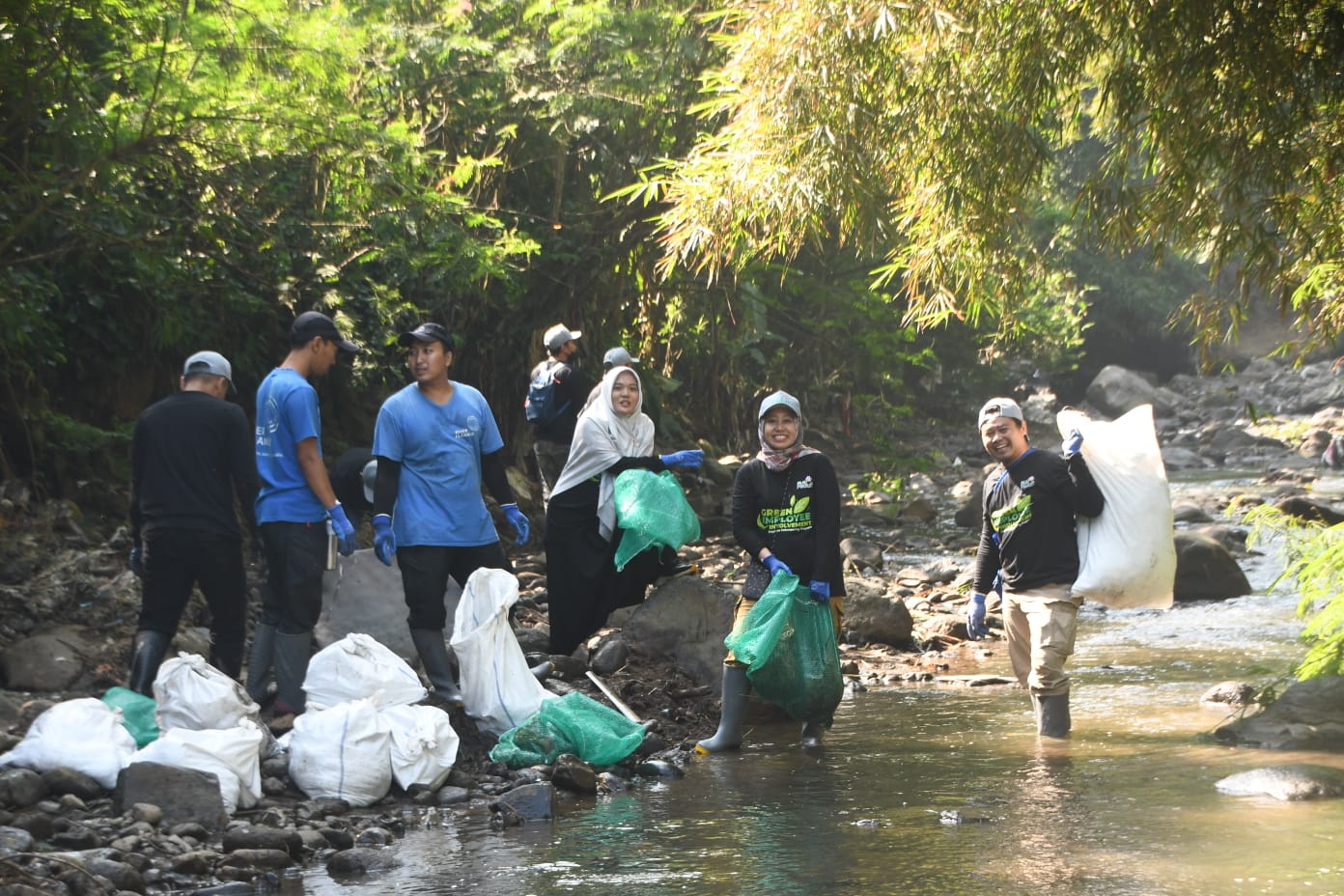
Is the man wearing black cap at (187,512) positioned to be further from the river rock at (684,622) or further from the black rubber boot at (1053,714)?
the black rubber boot at (1053,714)

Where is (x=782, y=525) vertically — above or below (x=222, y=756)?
above

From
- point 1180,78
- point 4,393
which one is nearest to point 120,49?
point 4,393

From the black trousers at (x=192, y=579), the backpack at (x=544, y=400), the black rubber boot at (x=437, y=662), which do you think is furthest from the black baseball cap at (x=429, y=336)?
the backpack at (x=544, y=400)

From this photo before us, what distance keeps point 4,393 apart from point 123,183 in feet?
7.04

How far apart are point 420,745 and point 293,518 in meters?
1.29

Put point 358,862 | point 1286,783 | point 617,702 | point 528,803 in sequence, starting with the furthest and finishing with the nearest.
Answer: point 617,702
point 528,803
point 1286,783
point 358,862

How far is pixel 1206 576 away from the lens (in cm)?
1252

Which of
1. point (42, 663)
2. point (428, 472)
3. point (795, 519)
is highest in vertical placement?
point (428, 472)

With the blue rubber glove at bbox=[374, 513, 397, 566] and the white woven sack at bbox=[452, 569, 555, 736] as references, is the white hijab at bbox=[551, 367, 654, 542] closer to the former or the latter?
the white woven sack at bbox=[452, 569, 555, 736]

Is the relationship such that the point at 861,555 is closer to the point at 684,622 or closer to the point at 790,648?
the point at 684,622

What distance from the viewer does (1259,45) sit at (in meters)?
6.77

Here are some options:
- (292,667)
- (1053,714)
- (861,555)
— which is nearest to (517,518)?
(292,667)

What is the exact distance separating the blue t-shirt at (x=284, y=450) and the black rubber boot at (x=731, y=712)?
210 cm

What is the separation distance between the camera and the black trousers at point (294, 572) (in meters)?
6.61
